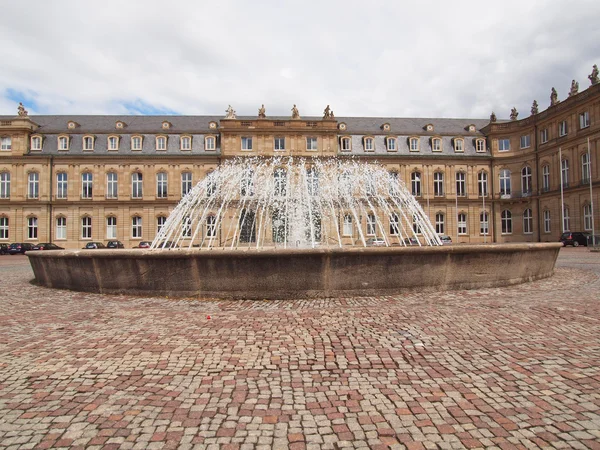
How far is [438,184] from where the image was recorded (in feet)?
165

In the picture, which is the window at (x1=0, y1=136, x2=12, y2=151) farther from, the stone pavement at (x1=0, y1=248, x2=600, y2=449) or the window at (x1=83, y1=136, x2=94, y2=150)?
the stone pavement at (x1=0, y1=248, x2=600, y2=449)

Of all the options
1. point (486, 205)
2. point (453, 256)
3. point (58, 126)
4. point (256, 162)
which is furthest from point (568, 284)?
point (58, 126)

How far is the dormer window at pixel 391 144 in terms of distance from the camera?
50.2m

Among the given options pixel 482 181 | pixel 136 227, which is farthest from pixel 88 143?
pixel 482 181

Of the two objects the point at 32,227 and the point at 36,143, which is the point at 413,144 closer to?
the point at 36,143

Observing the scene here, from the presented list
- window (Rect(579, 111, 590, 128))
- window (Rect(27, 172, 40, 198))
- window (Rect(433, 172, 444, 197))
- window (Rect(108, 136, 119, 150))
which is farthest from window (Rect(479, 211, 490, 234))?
window (Rect(27, 172, 40, 198))

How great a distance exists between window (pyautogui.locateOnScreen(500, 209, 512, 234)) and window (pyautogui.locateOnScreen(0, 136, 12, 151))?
59.9 meters

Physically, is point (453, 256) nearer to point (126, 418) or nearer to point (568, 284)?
point (568, 284)

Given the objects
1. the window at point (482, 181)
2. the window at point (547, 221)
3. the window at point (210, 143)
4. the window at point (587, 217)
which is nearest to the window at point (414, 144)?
the window at point (482, 181)

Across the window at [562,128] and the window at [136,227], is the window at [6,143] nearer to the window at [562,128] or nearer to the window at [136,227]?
the window at [136,227]

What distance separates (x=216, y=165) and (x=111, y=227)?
14.6m

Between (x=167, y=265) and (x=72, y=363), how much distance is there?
4.33 metres

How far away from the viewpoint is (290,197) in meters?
28.4

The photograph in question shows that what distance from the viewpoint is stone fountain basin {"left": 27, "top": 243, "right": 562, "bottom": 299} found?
830 cm
